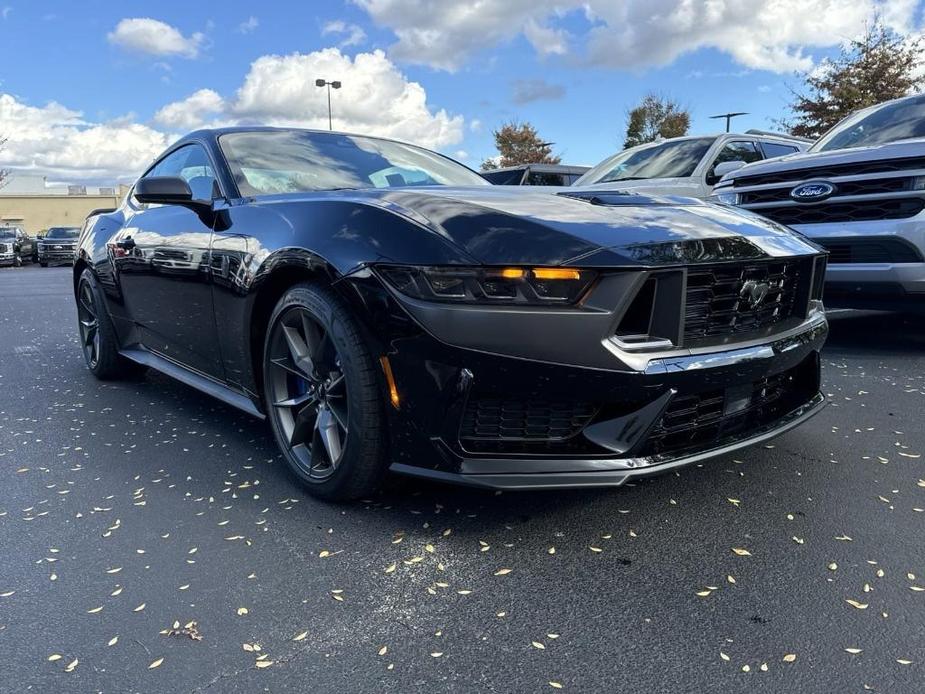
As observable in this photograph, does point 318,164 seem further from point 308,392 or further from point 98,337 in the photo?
point 98,337

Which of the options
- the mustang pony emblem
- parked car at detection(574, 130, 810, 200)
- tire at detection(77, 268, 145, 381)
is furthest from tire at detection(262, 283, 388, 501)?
parked car at detection(574, 130, 810, 200)

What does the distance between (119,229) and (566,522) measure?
10.9 feet

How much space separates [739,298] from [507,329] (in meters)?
0.86

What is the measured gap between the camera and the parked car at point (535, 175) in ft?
44.2

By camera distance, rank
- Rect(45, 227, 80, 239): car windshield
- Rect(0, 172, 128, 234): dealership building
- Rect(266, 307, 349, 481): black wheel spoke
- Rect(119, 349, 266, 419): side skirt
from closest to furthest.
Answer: Rect(266, 307, 349, 481): black wheel spoke, Rect(119, 349, 266, 419): side skirt, Rect(45, 227, 80, 239): car windshield, Rect(0, 172, 128, 234): dealership building

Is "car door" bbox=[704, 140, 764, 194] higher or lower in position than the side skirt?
higher

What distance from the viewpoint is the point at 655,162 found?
8.95 metres

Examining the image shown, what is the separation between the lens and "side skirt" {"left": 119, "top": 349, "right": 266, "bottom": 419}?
3.11 meters


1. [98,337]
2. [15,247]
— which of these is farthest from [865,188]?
[15,247]

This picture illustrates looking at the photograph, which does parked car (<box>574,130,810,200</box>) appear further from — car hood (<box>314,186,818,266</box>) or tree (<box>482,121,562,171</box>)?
tree (<box>482,121,562,171</box>)

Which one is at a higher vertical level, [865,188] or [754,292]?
[865,188]

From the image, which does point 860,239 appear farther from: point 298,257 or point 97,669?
point 97,669

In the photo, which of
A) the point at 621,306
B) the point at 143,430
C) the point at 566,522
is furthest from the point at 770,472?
the point at 143,430

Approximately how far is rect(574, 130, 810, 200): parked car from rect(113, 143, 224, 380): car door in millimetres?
5246
